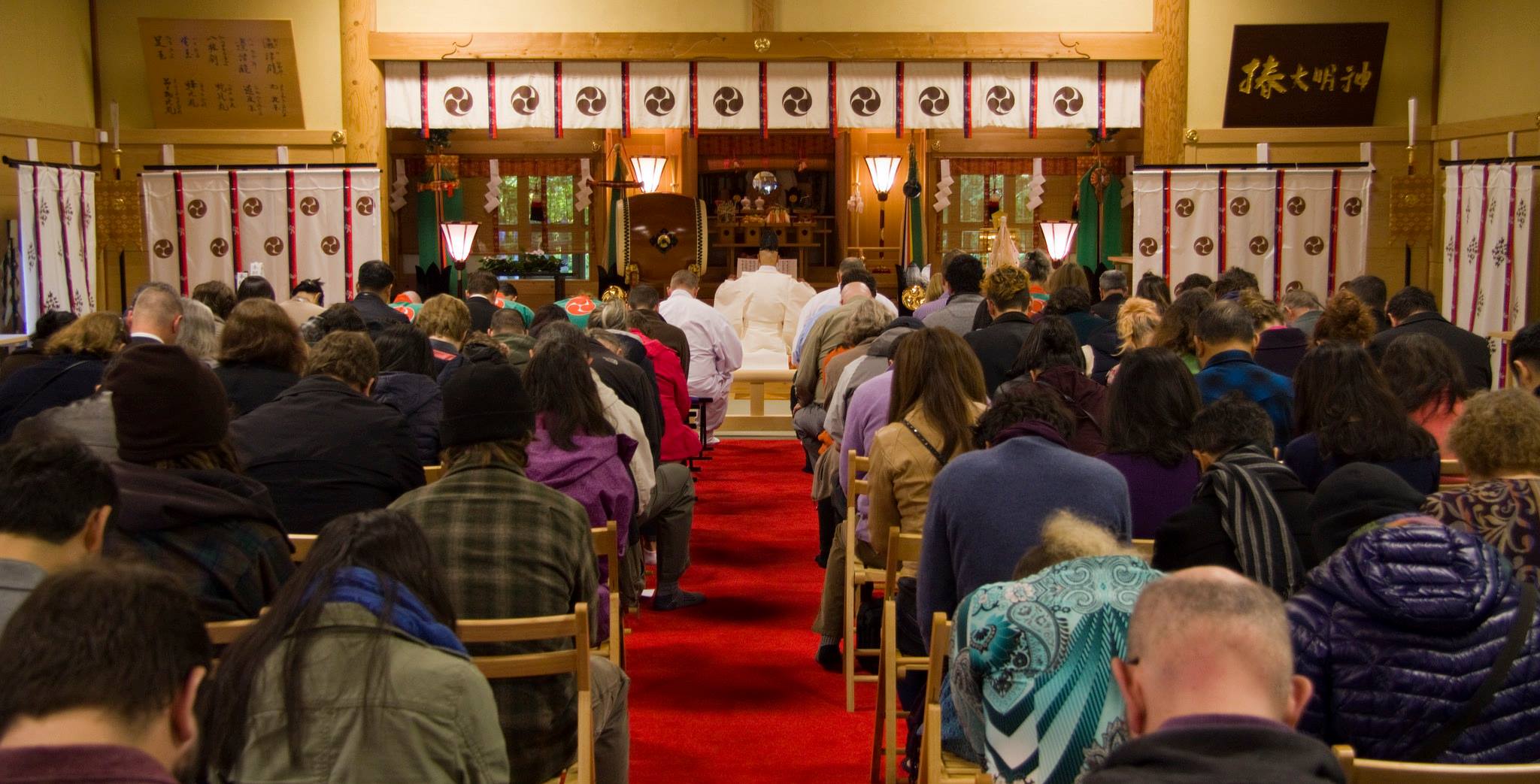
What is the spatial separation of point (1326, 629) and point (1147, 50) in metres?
9.14

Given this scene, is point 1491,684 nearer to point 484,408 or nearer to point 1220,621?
point 1220,621

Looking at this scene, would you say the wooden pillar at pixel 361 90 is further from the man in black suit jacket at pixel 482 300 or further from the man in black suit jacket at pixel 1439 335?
the man in black suit jacket at pixel 1439 335

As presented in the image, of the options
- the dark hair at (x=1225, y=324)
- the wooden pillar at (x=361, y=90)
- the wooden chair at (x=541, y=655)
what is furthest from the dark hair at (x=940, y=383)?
the wooden pillar at (x=361, y=90)

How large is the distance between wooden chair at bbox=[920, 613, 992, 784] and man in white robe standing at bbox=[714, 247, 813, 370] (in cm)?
815

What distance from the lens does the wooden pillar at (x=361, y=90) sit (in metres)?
10.8

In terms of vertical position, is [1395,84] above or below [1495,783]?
above

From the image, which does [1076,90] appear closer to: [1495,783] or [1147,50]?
[1147,50]

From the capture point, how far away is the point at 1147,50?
1075cm

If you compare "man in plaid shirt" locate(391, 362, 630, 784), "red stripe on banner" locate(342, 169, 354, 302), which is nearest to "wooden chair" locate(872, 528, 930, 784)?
"man in plaid shirt" locate(391, 362, 630, 784)

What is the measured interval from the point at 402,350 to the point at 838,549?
1855 mm

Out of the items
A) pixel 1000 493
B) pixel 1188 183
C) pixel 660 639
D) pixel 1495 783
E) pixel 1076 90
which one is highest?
pixel 1076 90

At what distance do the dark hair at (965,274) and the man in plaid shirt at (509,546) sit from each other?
5.09m

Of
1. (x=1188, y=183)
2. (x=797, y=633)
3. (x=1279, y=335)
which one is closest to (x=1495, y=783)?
(x=797, y=633)

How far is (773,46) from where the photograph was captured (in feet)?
35.2
